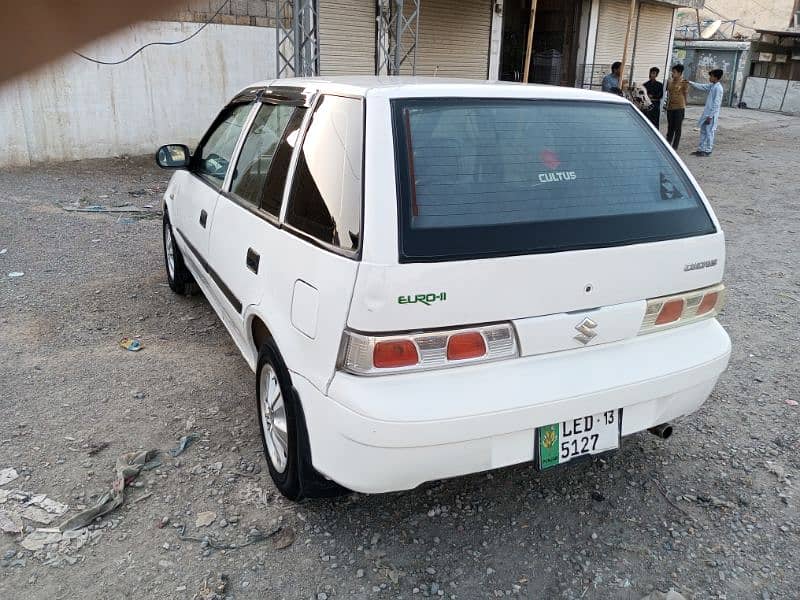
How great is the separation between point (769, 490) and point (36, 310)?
4.80 m

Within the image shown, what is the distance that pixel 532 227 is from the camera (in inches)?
93.7

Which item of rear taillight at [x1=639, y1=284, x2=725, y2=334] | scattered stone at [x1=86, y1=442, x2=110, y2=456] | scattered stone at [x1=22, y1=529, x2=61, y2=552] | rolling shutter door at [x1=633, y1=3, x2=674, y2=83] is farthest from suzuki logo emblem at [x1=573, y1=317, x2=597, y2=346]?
rolling shutter door at [x1=633, y1=3, x2=674, y2=83]

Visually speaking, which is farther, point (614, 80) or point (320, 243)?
point (614, 80)

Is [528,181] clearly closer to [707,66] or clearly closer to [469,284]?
[469,284]

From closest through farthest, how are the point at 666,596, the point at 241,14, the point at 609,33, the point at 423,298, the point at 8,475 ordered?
the point at 423,298, the point at 666,596, the point at 8,475, the point at 241,14, the point at 609,33

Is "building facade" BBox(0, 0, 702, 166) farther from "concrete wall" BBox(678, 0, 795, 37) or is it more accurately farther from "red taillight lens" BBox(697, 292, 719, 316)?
"concrete wall" BBox(678, 0, 795, 37)

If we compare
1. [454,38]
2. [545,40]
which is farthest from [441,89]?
[545,40]

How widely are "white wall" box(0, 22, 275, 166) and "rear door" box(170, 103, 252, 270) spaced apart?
6720mm

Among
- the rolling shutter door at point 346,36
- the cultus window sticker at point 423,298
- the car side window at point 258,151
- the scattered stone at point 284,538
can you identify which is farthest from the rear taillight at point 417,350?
the rolling shutter door at point 346,36

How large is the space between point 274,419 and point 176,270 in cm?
254

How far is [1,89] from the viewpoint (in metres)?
0.70

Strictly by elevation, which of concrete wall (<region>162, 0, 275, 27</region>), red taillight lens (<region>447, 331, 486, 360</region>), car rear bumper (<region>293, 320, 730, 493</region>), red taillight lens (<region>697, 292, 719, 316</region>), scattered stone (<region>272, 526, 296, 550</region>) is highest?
concrete wall (<region>162, 0, 275, 27</region>)

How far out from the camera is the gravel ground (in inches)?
95.7

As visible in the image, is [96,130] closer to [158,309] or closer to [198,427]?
[158,309]
